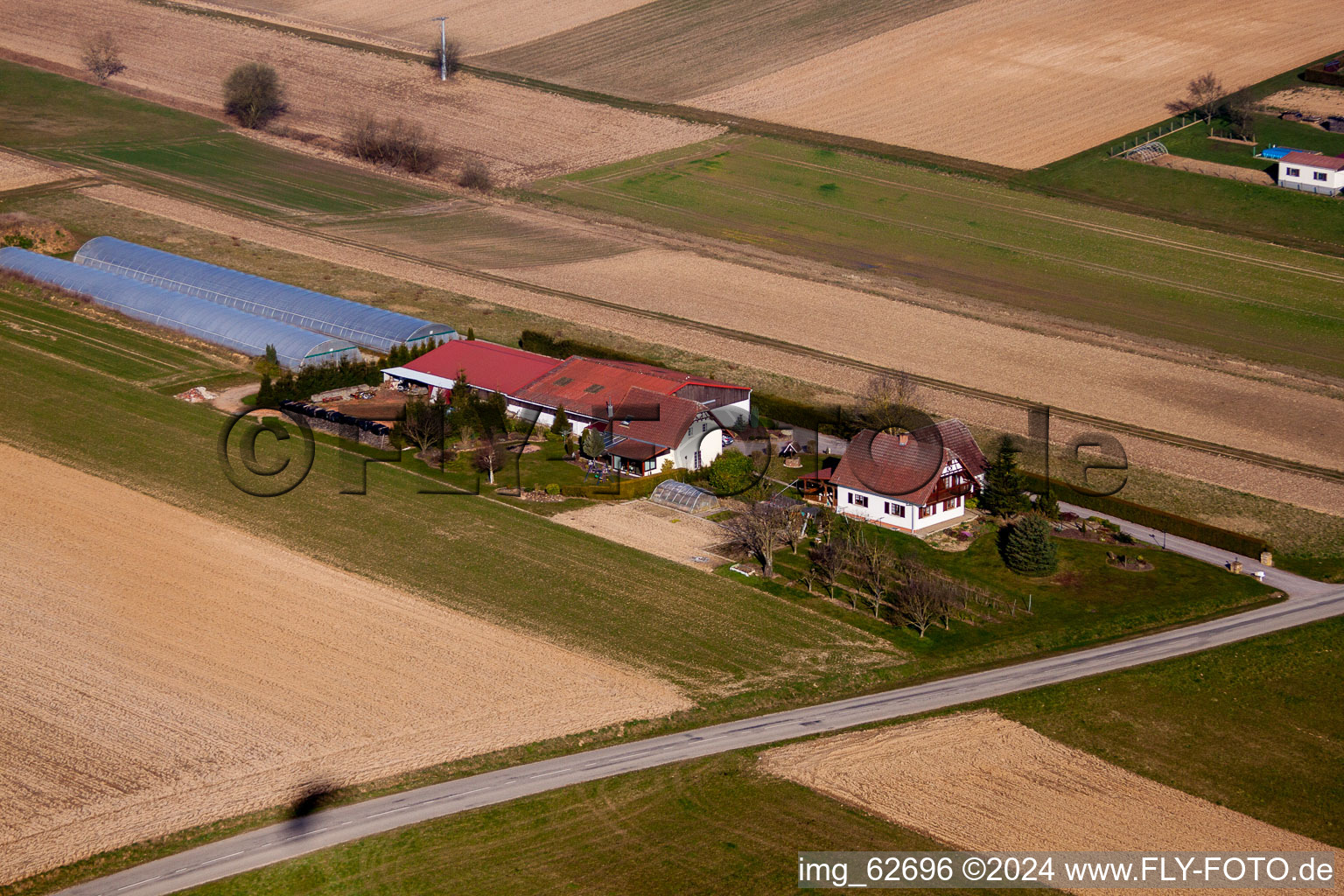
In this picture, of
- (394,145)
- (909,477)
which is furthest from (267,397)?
(394,145)

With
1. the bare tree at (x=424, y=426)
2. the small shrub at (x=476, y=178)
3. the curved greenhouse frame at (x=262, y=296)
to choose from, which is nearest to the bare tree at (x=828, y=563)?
the bare tree at (x=424, y=426)

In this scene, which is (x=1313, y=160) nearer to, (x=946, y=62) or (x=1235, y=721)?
(x=946, y=62)

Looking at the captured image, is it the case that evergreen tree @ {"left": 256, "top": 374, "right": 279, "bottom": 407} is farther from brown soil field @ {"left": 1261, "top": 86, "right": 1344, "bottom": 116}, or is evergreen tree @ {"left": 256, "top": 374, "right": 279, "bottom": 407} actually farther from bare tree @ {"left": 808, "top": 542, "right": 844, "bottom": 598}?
brown soil field @ {"left": 1261, "top": 86, "right": 1344, "bottom": 116}

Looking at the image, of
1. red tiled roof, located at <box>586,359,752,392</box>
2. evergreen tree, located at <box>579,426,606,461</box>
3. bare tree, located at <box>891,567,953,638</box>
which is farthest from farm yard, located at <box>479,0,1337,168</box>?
bare tree, located at <box>891,567,953,638</box>

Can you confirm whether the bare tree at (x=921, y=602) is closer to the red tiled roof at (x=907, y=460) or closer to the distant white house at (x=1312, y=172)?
the red tiled roof at (x=907, y=460)

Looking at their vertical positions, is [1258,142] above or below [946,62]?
below

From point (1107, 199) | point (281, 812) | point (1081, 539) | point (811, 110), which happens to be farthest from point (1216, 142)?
point (281, 812)
